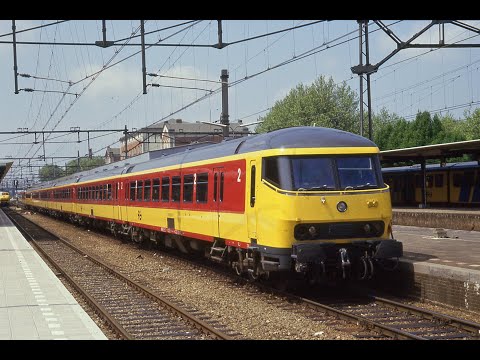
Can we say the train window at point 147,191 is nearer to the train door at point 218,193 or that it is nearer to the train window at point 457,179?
the train door at point 218,193

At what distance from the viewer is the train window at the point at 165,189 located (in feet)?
62.8

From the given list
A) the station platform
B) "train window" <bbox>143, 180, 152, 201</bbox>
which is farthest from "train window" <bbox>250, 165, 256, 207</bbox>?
"train window" <bbox>143, 180, 152, 201</bbox>

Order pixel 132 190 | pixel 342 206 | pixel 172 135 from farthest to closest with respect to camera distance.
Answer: pixel 172 135 < pixel 132 190 < pixel 342 206

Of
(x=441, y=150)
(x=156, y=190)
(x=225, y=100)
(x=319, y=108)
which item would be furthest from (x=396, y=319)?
(x=319, y=108)

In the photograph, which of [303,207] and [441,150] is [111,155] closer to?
[441,150]

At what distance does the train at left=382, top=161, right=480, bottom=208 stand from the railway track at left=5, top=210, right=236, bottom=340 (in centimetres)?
2040

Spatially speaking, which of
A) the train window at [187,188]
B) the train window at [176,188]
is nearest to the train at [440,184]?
the train window at [176,188]

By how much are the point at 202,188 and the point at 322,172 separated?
4.51 metres

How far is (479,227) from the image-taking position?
76.3ft

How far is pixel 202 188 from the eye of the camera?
15.9 m

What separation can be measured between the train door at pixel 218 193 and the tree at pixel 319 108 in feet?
199

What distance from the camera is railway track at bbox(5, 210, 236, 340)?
9.92 meters

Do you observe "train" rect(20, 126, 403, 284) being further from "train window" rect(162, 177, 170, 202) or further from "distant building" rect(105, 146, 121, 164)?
"distant building" rect(105, 146, 121, 164)
